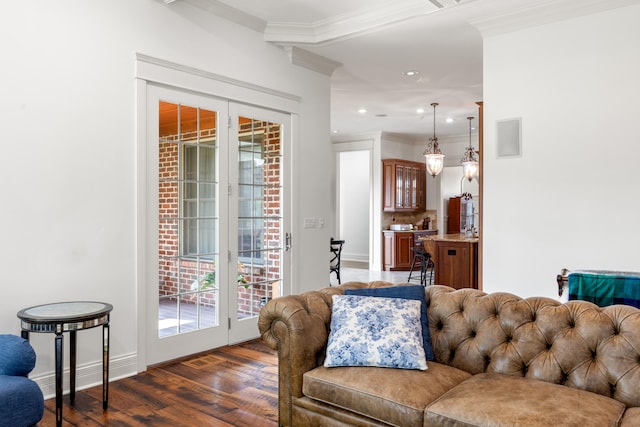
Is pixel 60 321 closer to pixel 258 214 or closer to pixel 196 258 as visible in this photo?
pixel 196 258

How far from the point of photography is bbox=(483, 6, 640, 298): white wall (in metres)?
3.75

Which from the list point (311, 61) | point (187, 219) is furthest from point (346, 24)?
point (187, 219)

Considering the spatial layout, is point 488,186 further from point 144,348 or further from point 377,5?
point 144,348

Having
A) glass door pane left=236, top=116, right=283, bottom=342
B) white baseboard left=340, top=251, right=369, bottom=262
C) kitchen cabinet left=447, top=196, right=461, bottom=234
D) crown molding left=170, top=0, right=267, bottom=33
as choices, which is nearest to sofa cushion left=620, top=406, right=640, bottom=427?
glass door pane left=236, top=116, right=283, bottom=342

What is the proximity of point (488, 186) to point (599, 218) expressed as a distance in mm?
919

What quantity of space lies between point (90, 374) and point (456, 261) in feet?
16.3

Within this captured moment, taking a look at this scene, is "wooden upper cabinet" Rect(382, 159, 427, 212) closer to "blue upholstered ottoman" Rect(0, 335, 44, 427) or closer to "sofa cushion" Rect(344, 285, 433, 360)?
"sofa cushion" Rect(344, 285, 433, 360)

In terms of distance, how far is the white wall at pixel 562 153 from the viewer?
148 inches

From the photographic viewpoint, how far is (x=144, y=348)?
3695 millimetres

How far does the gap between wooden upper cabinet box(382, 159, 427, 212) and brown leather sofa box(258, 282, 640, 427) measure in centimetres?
773

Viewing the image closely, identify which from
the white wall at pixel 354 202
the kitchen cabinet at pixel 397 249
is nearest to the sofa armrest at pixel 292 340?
the kitchen cabinet at pixel 397 249

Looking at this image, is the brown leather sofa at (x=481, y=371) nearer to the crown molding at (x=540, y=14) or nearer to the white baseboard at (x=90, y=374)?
the white baseboard at (x=90, y=374)

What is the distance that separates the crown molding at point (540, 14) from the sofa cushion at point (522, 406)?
10.1 feet

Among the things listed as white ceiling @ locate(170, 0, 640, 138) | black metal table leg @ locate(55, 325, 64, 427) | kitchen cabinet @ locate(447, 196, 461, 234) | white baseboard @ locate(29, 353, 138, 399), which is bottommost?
white baseboard @ locate(29, 353, 138, 399)
